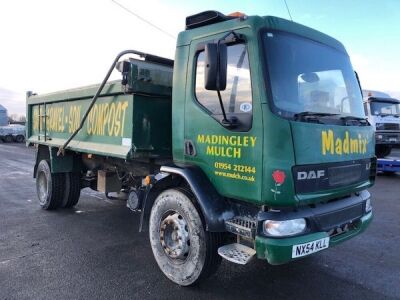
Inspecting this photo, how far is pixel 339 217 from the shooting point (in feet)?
12.6

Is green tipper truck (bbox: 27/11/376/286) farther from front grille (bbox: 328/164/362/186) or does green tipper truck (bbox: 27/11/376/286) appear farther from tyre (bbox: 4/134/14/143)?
tyre (bbox: 4/134/14/143)

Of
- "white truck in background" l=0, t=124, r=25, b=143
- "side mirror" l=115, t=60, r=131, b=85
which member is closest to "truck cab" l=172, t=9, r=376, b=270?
"side mirror" l=115, t=60, r=131, b=85

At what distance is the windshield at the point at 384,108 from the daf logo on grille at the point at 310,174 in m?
12.3

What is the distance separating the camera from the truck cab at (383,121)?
1446cm

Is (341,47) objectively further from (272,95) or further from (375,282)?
(375,282)

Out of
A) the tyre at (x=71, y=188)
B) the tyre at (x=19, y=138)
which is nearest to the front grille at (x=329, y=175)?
the tyre at (x=71, y=188)

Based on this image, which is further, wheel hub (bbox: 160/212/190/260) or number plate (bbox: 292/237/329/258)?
wheel hub (bbox: 160/212/190/260)

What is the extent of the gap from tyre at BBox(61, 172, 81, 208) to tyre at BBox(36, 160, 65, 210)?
74mm

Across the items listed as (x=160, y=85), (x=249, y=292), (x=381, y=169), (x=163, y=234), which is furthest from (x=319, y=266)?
(x=381, y=169)

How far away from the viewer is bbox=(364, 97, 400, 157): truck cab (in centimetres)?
1446

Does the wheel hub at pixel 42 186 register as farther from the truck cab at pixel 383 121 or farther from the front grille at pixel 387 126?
the front grille at pixel 387 126

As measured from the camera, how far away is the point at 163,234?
4.32 meters

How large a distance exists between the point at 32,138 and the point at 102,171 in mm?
2586

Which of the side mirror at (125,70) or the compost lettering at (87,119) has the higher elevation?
the side mirror at (125,70)
